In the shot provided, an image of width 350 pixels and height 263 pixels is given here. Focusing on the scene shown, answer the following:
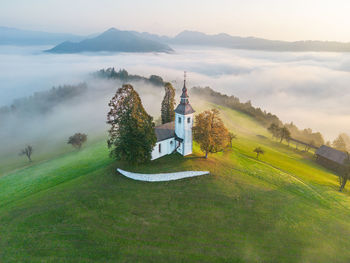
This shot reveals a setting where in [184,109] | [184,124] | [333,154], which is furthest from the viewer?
[333,154]

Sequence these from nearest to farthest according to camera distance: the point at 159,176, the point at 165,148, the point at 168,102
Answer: the point at 159,176 < the point at 165,148 < the point at 168,102

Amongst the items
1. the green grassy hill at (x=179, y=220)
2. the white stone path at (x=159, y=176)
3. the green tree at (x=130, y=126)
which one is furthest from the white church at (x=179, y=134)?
the white stone path at (x=159, y=176)

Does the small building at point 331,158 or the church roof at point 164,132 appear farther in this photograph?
the small building at point 331,158

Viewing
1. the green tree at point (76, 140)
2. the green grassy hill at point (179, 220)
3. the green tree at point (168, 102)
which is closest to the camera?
the green grassy hill at point (179, 220)

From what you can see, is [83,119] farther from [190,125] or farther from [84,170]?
[190,125]

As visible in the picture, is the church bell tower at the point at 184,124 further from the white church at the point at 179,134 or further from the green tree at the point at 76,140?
the green tree at the point at 76,140

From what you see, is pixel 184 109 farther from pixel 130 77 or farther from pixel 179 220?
pixel 130 77

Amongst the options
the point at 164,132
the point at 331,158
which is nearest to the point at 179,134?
the point at 164,132

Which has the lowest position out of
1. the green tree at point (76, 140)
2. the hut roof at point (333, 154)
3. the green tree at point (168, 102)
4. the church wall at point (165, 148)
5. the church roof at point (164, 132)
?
the green tree at point (76, 140)
